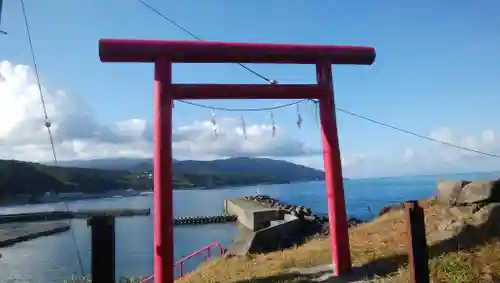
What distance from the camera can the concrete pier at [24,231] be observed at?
56.5m

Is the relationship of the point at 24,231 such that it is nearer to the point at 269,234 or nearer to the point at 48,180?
the point at 269,234

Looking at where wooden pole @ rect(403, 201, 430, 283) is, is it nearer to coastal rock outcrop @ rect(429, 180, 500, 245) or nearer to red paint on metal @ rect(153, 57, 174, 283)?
coastal rock outcrop @ rect(429, 180, 500, 245)

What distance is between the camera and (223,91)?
707cm

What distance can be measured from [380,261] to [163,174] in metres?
3.83

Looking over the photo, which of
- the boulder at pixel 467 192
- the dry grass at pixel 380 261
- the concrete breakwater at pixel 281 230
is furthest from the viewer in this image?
the concrete breakwater at pixel 281 230

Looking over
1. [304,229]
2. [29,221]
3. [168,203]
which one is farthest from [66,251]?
[168,203]

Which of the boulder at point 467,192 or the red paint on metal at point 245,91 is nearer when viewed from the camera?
the red paint on metal at point 245,91

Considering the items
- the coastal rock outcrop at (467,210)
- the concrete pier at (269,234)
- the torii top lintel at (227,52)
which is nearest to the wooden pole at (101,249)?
the torii top lintel at (227,52)

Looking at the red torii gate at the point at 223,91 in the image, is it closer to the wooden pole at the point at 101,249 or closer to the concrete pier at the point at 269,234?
the wooden pole at the point at 101,249

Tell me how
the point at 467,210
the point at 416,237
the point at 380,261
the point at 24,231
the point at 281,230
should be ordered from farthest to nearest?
1. the point at 24,231
2. the point at 281,230
3. the point at 467,210
4. the point at 380,261
5. the point at 416,237

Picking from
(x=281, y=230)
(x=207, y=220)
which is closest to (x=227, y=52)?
(x=281, y=230)

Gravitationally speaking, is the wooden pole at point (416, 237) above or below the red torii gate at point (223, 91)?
below

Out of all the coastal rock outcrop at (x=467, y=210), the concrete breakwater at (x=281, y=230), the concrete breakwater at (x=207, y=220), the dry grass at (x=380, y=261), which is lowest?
the concrete breakwater at (x=207, y=220)

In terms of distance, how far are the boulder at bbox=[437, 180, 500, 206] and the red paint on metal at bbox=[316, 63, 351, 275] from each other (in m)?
3.13
